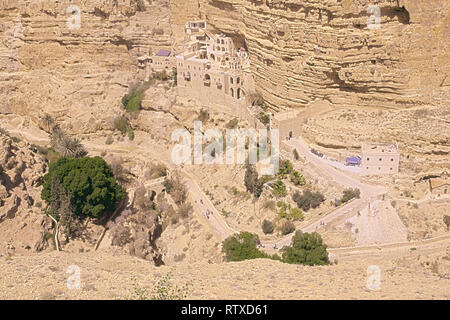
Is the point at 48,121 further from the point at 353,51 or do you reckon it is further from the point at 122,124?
the point at 353,51

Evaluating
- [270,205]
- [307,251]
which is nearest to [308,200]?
[270,205]

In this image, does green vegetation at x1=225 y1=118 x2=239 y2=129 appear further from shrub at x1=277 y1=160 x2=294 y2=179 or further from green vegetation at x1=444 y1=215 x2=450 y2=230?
green vegetation at x1=444 y1=215 x2=450 y2=230

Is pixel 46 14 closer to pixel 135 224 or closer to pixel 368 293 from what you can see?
pixel 135 224

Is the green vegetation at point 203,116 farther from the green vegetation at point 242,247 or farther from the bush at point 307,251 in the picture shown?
the bush at point 307,251

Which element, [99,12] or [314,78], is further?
[99,12]

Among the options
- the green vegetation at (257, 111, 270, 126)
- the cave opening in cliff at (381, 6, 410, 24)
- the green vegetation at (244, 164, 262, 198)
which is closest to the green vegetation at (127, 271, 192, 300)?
the green vegetation at (244, 164, 262, 198)

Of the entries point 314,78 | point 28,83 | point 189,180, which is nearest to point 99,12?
point 28,83
